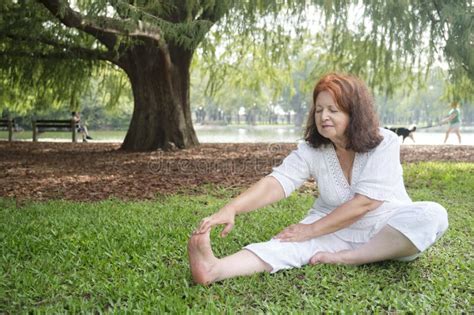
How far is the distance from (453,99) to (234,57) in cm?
616

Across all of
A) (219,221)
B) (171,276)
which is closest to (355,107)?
(219,221)

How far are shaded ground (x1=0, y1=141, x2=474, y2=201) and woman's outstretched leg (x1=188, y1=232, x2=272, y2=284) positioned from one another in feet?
11.0

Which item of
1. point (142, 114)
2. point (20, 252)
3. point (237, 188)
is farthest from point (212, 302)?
point (142, 114)

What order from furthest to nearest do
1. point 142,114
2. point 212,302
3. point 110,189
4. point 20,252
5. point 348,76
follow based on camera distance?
point 142,114 → point 110,189 → point 20,252 → point 348,76 → point 212,302

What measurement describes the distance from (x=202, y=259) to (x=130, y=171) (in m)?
5.66

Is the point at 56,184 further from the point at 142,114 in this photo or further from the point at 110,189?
the point at 142,114

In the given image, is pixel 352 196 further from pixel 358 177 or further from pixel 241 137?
pixel 241 137

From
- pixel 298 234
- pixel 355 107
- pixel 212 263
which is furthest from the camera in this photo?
pixel 298 234

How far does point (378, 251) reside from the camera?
113 inches

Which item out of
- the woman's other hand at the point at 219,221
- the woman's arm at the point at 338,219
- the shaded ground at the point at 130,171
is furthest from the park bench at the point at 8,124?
the woman's other hand at the point at 219,221

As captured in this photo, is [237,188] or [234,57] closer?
[237,188]

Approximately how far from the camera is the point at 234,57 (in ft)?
47.0

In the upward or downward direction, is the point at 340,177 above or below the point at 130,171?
above

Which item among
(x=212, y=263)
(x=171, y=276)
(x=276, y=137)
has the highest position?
(x=276, y=137)
